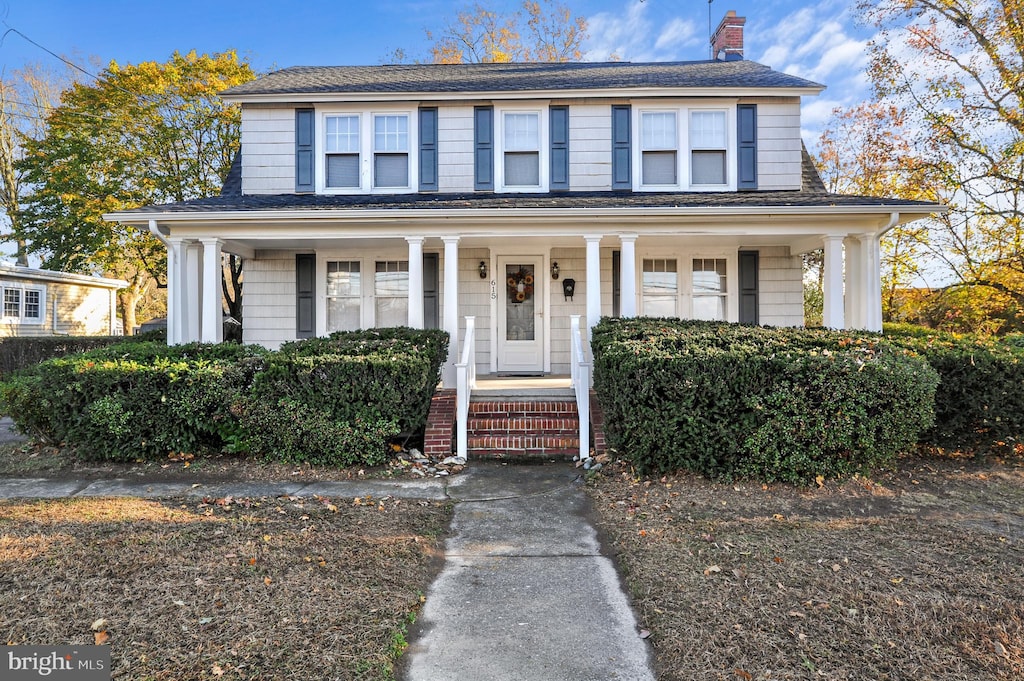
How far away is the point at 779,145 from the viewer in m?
8.97

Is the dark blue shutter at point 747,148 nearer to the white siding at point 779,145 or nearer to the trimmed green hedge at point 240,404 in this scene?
the white siding at point 779,145

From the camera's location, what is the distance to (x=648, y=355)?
5.01m

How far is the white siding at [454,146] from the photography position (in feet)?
29.8

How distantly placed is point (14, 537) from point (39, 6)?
1454 centimetres

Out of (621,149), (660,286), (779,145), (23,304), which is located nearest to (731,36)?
(779,145)

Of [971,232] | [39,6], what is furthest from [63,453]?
[971,232]

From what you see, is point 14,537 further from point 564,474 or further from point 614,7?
point 614,7

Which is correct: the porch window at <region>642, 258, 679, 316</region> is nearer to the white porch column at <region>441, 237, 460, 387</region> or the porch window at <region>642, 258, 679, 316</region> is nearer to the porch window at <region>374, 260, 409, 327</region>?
the white porch column at <region>441, 237, 460, 387</region>

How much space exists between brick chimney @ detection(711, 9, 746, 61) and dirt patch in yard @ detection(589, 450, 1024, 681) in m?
9.66

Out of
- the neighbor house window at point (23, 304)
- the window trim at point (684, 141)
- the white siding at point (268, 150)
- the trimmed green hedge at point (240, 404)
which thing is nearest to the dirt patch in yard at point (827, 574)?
the trimmed green hedge at point (240, 404)

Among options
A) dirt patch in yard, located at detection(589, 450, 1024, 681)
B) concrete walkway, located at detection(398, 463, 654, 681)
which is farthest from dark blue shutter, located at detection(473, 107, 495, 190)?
concrete walkway, located at detection(398, 463, 654, 681)

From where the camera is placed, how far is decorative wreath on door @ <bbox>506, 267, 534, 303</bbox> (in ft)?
30.7

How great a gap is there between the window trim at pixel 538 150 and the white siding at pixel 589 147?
1.25 ft

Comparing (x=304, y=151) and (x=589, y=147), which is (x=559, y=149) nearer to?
(x=589, y=147)
